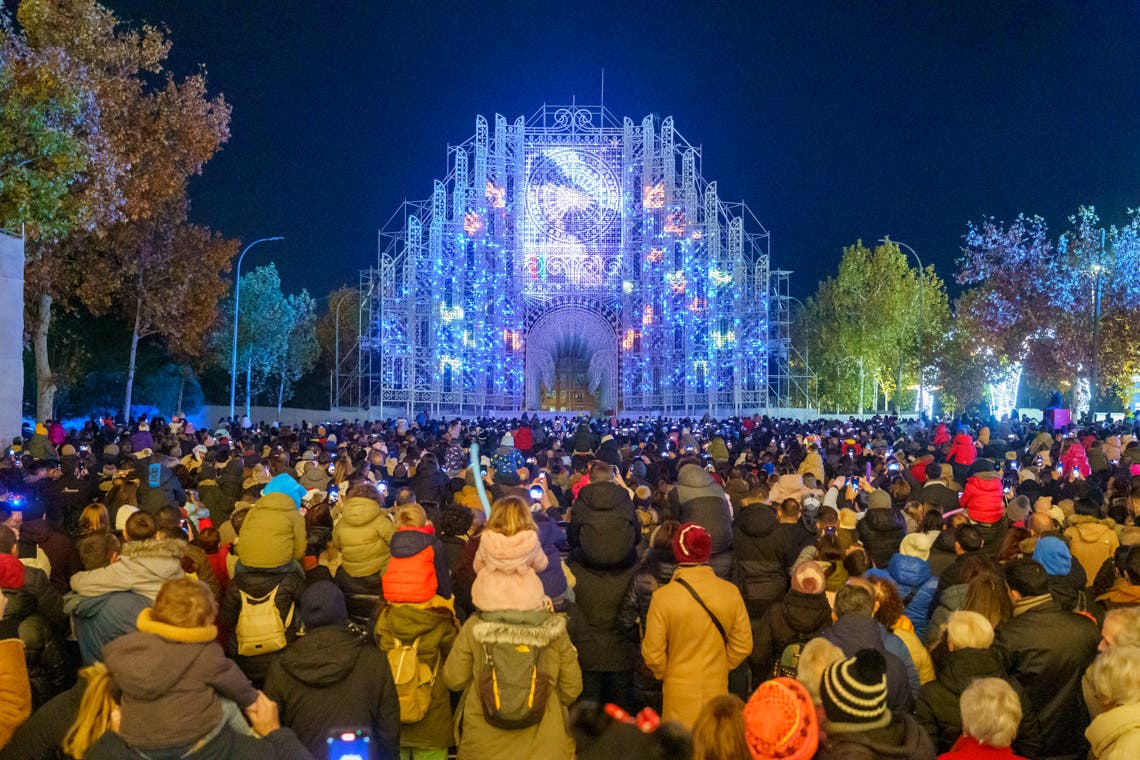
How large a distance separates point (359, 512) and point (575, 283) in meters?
47.0

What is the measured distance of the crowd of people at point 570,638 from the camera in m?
3.52

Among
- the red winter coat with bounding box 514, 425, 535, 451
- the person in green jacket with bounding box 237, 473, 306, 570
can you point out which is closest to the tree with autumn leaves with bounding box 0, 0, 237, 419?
the red winter coat with bounding box 514, 425, 535, 451

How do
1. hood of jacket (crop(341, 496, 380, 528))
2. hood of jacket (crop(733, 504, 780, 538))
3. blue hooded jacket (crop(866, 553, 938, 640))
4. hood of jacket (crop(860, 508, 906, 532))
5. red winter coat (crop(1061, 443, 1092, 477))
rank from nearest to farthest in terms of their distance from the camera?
hood of jacket (crop(341, 496, 380, 528))
blue hooded jacket (crop(866, 553, 938, 640))
hood of jacket (crop(733, 504, 780, 538))
hood of jacket (crop(860, 508, 906, 532))
red winter coat (crop(1061, 443, 1092, 477))

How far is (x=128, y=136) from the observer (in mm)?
28531

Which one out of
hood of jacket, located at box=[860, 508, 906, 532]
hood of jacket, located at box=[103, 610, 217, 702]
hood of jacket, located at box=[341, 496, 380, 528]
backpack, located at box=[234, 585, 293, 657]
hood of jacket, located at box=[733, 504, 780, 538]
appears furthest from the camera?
hood of jacket, located at box=[860, 508, 906, 532]

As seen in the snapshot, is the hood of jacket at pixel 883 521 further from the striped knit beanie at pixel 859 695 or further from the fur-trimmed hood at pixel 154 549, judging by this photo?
the fur-trimmed hood at pixel 154 549

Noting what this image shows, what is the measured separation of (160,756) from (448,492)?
7.54 m

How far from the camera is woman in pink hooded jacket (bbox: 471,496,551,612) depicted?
183 inches

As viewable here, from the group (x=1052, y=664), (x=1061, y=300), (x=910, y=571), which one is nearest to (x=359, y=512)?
(x=910, y=571)

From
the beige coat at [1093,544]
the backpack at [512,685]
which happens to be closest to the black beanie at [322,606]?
the backpack at [512,685]

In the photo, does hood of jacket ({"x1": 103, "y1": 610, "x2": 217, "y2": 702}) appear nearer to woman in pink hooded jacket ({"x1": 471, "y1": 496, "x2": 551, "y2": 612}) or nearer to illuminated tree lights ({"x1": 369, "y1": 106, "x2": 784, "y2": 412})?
woman in pink hooded jacket ({"x1": 471, "y1": 496, "x2": 551, "y2": 612})

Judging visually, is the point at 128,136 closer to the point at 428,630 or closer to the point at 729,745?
the point at 428,630

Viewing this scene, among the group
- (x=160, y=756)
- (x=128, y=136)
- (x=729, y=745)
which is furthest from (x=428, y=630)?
(x=128, y=136)

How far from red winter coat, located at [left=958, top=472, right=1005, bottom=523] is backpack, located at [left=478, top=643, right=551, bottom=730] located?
5.89m
